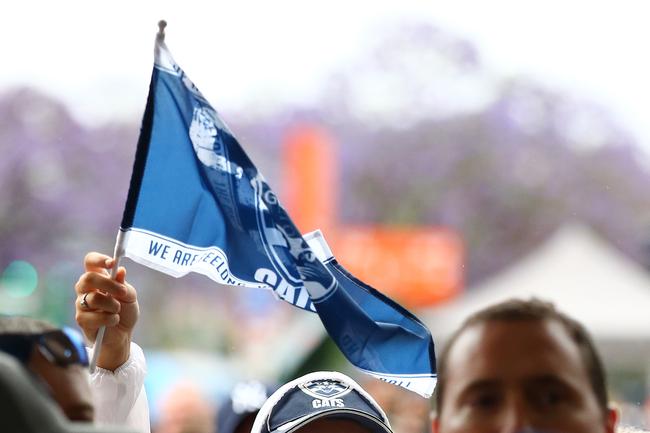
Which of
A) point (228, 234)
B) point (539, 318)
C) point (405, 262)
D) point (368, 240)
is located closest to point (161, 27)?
point (228, 234)

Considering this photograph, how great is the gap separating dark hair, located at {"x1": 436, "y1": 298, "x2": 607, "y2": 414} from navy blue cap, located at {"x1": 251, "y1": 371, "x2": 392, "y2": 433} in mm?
596

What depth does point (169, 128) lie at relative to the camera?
3336 millimetres

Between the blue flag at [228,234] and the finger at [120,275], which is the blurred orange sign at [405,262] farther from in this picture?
the finger at [120,275]

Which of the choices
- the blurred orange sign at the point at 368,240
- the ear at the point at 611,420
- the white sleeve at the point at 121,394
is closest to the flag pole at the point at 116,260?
the white sleeve at the point at 121,394

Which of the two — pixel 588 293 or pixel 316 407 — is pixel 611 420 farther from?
pixel 588 293

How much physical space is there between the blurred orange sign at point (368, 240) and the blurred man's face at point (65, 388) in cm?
1856

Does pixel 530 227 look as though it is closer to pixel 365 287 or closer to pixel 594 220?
pixel 594 220

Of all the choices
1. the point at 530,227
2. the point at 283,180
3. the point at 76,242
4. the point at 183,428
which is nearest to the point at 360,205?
the point at 283,180

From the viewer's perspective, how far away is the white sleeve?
307cm

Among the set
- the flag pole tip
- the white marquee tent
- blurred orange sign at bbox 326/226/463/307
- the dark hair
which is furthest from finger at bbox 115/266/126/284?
blurred orange sign at bbox 326/226/463/307

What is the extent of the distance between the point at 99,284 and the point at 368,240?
22.5 metres

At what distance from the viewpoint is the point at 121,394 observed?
10.1 ft

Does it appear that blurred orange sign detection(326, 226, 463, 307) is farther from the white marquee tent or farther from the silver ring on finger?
the silver ring on finger

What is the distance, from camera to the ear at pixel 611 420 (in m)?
2.30
